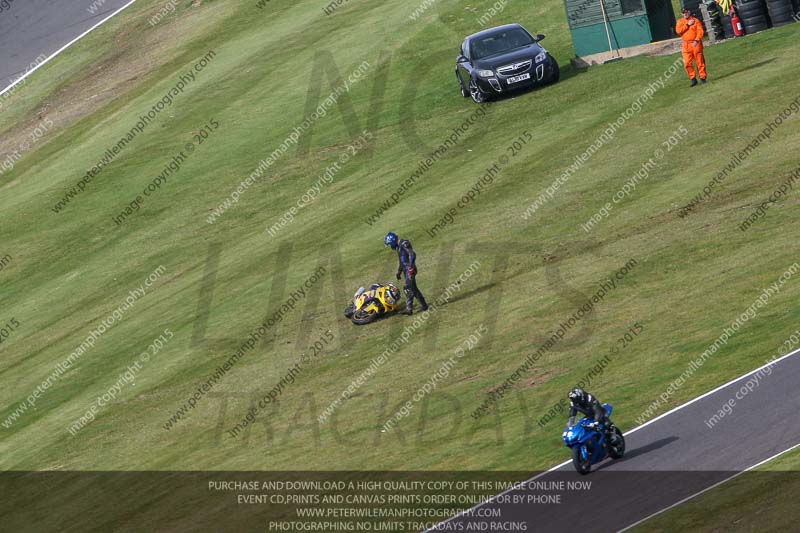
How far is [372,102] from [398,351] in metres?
15.4

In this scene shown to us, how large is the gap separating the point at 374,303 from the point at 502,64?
12046mm

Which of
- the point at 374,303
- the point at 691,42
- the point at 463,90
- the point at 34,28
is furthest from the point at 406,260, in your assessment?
the point at 34,28

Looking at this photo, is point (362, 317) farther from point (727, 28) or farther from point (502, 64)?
point (727, 28)

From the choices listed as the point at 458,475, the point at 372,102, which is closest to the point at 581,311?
the point at 458,475

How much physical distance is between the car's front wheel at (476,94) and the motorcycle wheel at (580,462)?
62.2 feet

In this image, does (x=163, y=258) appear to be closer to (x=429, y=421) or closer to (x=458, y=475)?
(x=429, y=421)

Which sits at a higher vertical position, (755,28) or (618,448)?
(618,448)

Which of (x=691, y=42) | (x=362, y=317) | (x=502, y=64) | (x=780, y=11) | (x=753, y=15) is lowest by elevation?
(x=780, y=11)

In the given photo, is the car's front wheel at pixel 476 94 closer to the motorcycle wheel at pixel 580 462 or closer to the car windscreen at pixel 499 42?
the car windscreen at pixel 499 42

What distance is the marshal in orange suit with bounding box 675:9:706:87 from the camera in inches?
1129

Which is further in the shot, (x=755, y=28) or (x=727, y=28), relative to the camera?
(x=727, y=28)

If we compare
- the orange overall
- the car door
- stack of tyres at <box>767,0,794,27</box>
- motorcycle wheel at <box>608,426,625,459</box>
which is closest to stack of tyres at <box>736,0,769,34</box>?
stack of tyres at <box>767,0,794,27</box>

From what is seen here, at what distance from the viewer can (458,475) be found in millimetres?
16344

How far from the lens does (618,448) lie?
15469mm
